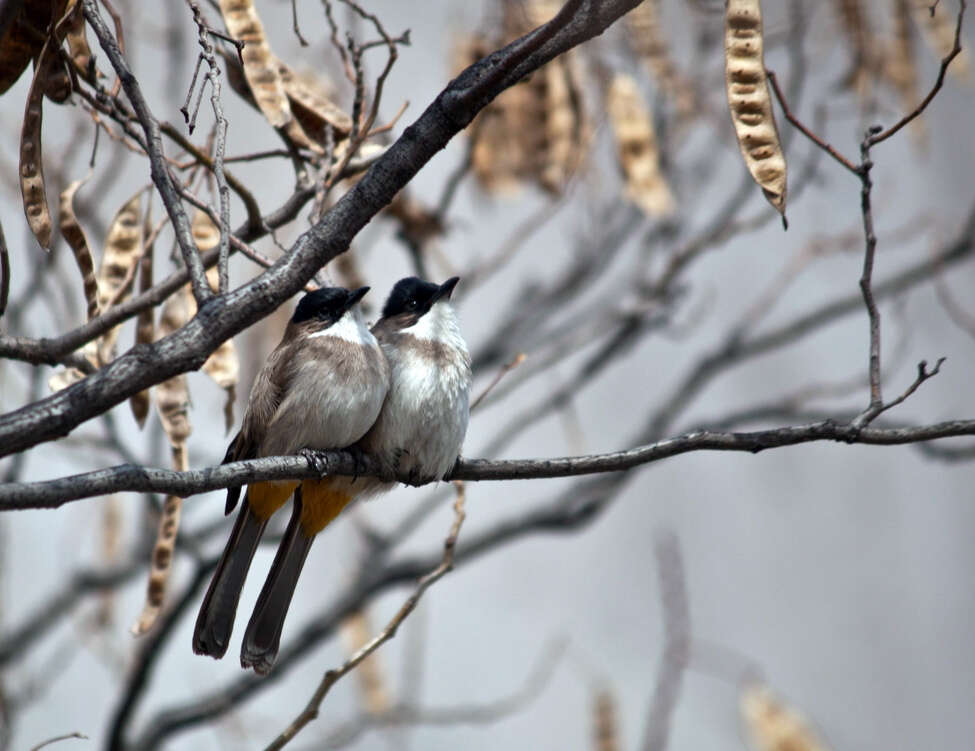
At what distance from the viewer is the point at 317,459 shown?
2.81m

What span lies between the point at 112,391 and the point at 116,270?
124 cm

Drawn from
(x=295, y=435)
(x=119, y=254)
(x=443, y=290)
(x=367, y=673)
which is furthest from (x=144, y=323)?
(x=367, y=673)

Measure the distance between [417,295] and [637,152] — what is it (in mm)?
1407

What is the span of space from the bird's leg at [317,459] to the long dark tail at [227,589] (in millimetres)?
345

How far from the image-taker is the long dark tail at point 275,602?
10.2 feet

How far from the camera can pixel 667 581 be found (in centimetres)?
401

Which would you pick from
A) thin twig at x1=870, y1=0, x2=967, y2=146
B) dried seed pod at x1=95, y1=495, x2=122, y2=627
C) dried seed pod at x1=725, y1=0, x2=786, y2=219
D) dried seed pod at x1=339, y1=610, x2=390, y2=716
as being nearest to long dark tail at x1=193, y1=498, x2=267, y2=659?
dried seed pod at x1=725, y1=0, x2=786, y2=219

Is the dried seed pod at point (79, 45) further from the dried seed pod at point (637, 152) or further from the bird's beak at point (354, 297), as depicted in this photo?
the dried seed pod at point (637, 152)

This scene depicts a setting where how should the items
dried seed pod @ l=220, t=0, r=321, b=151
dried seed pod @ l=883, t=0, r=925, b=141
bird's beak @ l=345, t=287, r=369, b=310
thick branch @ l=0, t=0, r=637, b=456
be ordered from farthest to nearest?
dried seed pod @ l=883, t=0, r=925, b=141 → bird's beak @ l=345, t=287, r=369, b=310 → dried seed pod @ l=220, t=0, r=321, b=151 → thick branch @ l=0, t=0, r=637, b=456

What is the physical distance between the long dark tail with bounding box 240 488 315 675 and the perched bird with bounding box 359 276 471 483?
34cm

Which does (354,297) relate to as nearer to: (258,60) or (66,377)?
(258,60)

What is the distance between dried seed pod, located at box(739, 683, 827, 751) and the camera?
4.05 metres

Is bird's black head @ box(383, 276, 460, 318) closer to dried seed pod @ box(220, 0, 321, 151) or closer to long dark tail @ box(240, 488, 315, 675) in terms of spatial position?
long dark tail @ box(240, 488, 315, 675)

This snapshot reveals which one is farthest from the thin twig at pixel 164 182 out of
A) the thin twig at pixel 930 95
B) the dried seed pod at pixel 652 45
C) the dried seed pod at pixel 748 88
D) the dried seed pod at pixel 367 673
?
the dried seed pod at pixel 367 673
